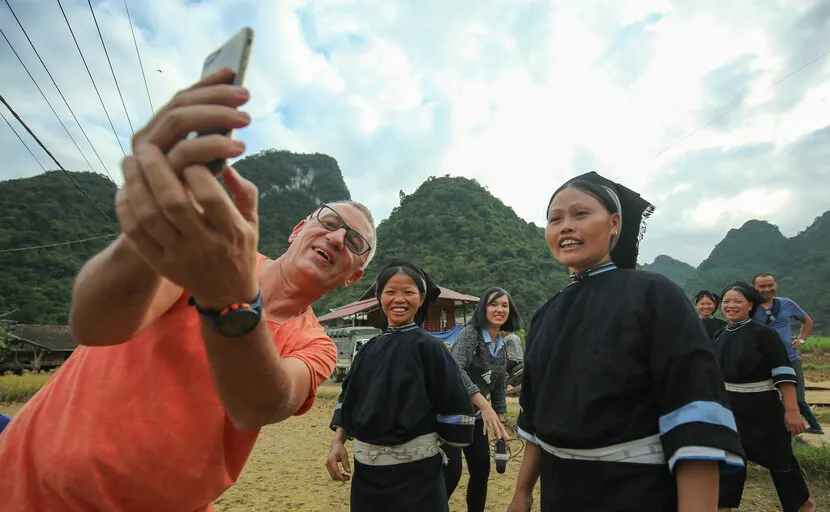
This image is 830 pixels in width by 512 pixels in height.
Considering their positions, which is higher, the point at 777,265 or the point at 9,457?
the point at 777,265

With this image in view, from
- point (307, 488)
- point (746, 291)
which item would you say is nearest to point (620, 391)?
point (746, 291)

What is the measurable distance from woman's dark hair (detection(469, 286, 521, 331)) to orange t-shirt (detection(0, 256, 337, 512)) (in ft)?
10.2

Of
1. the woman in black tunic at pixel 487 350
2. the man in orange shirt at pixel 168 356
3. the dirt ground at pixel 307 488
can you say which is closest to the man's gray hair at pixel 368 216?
the man in orange shirt at pixel 168 356

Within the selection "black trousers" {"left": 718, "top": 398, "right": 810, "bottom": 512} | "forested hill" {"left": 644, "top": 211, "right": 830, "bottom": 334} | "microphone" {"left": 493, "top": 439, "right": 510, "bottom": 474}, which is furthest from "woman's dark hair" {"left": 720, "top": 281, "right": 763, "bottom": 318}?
"forested hill" {"left": 644, "top": 211, "right": 830, "bottom": 334}

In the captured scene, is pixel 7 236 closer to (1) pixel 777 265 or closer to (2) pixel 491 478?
(2) pixel 491 478

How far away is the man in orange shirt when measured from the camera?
0.57 metres

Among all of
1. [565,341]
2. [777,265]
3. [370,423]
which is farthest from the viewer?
[777,265]

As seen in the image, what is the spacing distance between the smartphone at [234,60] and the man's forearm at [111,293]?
1.32 feet

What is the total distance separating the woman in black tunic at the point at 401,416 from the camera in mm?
2479

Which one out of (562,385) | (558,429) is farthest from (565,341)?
(558,429)

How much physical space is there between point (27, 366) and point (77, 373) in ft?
122

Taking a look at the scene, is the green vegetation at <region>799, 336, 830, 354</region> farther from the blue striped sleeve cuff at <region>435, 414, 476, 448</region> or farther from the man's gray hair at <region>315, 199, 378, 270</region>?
the man's gray hair at <region>315, 199, 378, 270</region>

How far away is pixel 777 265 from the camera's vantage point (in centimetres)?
4197

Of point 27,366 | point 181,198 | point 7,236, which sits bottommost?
point 27,366
